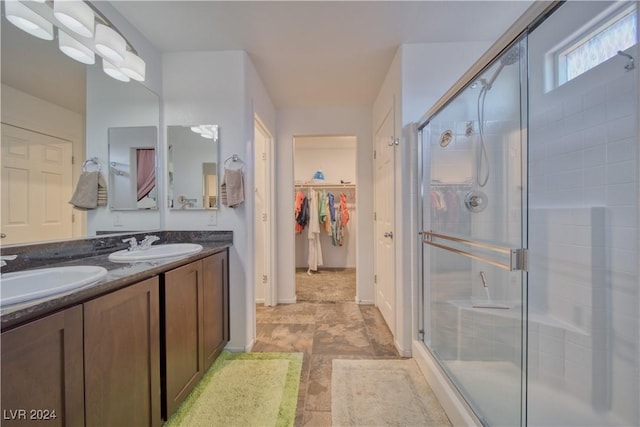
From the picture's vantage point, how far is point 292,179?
2.99 meters

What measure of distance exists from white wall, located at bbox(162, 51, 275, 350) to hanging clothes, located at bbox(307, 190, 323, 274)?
7.90ft

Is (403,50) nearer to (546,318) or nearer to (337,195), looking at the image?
(546,318)

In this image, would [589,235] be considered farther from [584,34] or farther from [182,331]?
[182,331]

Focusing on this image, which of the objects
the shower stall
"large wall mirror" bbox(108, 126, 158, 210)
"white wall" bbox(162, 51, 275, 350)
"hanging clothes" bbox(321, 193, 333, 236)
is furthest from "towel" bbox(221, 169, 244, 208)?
"hanging clothes" bbox(321, 193, 333, 236)

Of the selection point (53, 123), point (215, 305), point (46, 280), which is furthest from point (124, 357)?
point (53, 123)

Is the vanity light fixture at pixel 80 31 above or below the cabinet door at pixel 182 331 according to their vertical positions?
above

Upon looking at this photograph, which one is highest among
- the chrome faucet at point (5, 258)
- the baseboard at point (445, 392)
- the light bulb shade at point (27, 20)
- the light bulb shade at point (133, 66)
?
the light bulb shade at point (133, 66)

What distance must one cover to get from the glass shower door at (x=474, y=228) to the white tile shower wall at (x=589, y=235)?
0.64ft

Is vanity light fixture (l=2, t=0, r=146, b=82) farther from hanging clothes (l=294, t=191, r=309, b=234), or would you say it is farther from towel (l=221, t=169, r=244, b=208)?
hanging clothes (l=294, t=191, r=309, b=234)

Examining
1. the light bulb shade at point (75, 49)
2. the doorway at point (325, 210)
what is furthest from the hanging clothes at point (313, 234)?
the light bulb shade at point (75, 49)

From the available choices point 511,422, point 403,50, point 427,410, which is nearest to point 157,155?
point 403,50

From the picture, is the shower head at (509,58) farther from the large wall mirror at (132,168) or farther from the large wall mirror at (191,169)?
the large wall mirror at (132,168)

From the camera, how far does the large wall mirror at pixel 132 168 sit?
5.34 ft

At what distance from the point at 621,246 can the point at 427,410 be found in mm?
1339
